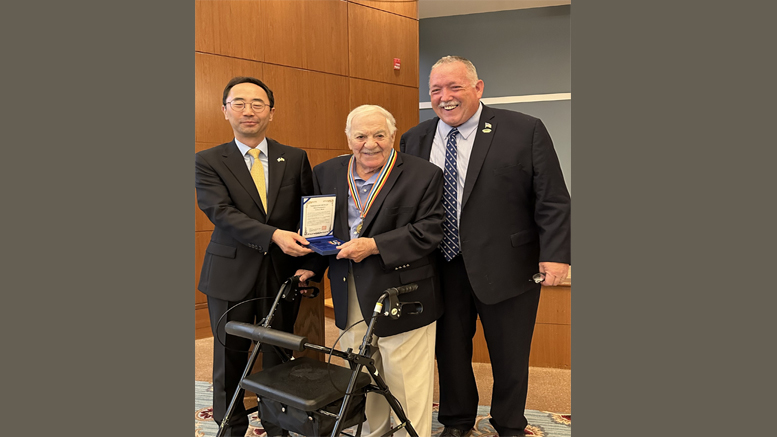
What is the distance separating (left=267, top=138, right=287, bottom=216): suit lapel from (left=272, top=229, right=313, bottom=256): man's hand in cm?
20

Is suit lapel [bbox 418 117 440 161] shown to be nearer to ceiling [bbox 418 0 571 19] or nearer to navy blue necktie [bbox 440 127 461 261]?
navy blue necktie [bbox 440 127 461 261]

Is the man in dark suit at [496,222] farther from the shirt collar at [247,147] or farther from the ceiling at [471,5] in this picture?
the ceiling at [471,5]

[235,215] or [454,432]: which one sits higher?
[235,215]

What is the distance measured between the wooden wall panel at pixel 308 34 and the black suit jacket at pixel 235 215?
3.01 m

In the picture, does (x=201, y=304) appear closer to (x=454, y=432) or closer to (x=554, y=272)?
(x=454, y=432)

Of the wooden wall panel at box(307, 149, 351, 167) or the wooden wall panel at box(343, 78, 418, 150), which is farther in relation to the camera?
the wooden wall panel at box(343, 78, 418, 150)

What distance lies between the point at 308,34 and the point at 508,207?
148 inches

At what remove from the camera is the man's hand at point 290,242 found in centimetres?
→ 225

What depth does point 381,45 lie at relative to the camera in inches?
243

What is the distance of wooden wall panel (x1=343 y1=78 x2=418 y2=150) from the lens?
601cm

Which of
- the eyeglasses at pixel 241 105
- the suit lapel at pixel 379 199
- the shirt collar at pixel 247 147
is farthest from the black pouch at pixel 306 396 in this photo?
the eyeglasses at pixel 241 105

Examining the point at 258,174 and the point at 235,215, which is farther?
the point at 258,174

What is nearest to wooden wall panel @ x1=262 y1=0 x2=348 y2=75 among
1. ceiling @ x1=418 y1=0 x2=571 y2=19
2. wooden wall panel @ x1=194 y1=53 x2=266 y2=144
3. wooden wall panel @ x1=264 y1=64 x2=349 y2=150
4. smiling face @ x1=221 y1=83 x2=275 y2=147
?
wooden wall panel @ x1=264 y1=64 x2=349 y2=150

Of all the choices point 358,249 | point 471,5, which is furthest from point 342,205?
point 471,5
